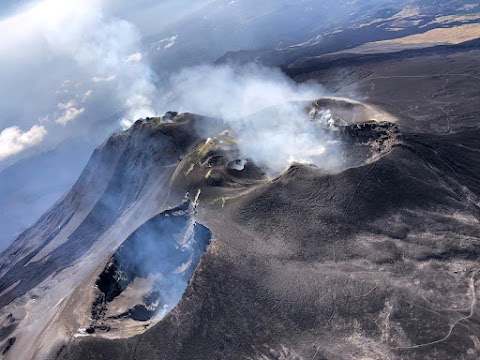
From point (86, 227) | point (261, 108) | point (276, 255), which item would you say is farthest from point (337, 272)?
point (261, 108)

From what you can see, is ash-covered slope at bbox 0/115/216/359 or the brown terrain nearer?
the brown terrain

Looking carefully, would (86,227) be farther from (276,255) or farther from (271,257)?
(276,255)

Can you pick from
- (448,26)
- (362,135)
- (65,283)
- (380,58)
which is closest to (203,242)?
(65,283)

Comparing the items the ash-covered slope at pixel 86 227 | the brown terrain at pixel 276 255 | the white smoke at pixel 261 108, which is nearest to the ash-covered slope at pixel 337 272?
the brown terrain at pixel 276 255

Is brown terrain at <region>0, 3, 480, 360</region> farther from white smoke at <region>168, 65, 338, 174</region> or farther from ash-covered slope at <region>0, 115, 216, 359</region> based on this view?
white smoke at <region>168, 65, 338, 174</region>

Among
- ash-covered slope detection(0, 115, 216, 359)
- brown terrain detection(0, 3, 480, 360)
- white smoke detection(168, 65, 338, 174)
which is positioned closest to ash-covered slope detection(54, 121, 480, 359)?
brown terrain detection(0, 3, 480, 360)

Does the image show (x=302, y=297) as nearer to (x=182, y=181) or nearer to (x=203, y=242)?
(x=203, y=242)

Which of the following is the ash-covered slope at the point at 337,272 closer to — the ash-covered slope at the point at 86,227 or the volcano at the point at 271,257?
the volcano at the point at 271,257
